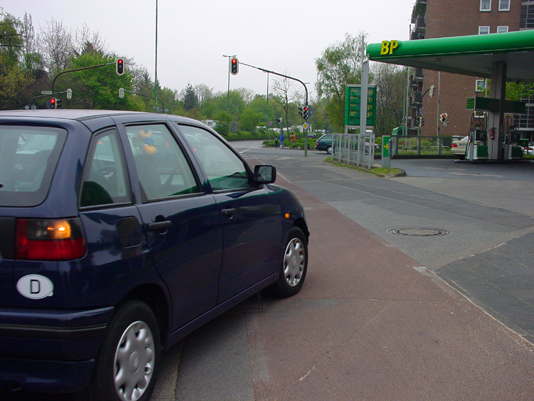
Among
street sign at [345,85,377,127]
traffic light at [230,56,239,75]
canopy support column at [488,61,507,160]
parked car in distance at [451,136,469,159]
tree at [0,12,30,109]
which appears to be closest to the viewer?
street sign at [345,85,377,127]

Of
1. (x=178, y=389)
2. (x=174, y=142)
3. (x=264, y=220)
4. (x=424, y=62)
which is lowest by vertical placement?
(x=178, y=389)

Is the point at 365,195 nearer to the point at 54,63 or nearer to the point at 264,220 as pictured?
the point at 264,220

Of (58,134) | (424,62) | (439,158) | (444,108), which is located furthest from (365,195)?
(444,108)

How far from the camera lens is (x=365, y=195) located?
650 inches

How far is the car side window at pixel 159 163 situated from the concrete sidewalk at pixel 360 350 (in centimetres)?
123

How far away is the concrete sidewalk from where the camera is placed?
12.5 ft

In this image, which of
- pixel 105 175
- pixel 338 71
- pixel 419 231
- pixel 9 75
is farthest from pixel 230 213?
pixel 338 71

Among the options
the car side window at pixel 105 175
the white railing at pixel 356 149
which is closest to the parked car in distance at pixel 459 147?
the white railing at pixel 356 149

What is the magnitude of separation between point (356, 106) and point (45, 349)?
3074 centimetres

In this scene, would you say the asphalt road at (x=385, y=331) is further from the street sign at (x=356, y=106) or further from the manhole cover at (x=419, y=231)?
the street sign at (x=356, y=106)

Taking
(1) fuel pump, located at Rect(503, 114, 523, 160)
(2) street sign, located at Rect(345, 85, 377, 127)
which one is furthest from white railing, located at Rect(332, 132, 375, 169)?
(1) fuel pump, located at Rect(503, 114, 523, 160)

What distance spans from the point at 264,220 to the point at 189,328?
4.57 feet

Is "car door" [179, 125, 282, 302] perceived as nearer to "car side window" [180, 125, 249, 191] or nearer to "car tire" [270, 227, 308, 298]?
"car side window" [180, 125, 249, 191]

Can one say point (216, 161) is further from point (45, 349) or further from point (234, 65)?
point (234, 65)
